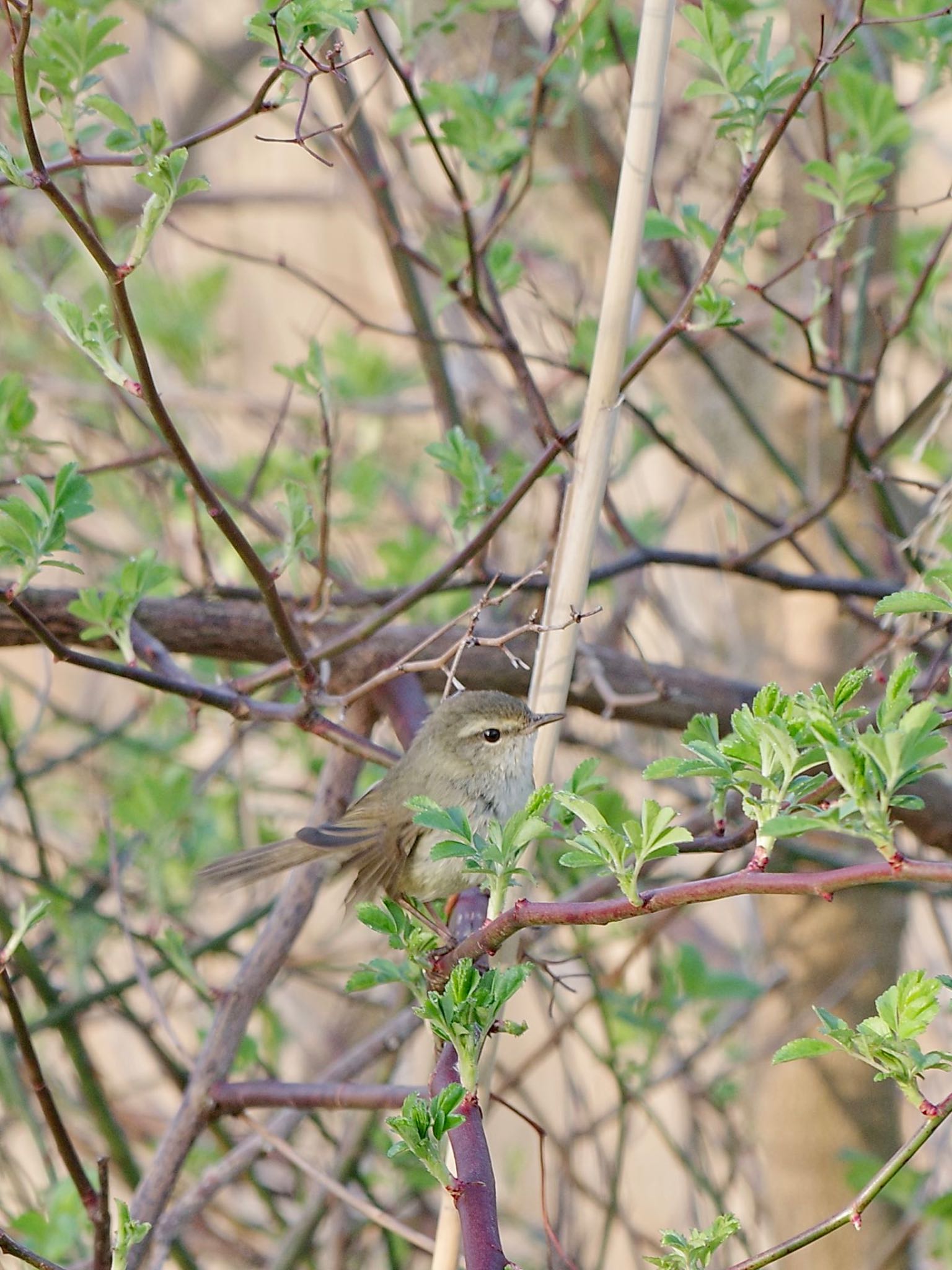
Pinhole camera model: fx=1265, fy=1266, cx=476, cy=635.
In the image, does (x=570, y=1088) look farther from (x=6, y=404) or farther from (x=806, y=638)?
(x=6, y=404)

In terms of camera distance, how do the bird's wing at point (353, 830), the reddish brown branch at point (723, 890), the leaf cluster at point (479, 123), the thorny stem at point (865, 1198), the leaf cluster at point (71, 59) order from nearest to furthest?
the reddish brown branch at point (723, 890) → the thorny stem at point (865, 1198) → the leaf cluster at point (71, 59) → the bird's wing at point (353, 830) → the leaf cluster at point (479, 123)

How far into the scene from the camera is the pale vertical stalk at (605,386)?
150cm

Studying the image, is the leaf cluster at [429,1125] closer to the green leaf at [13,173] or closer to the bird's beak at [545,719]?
the bird's beak at [545,719]

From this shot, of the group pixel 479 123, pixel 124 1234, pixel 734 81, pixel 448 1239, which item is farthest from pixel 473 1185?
pixel 479 123

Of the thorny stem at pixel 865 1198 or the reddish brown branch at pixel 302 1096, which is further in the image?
the reddish brown branch at pixel 302 1096

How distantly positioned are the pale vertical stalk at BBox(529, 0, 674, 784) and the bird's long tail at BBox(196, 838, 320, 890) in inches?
28.0

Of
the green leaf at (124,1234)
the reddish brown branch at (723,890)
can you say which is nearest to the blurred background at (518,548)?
the reddish brown branch at (723,890)

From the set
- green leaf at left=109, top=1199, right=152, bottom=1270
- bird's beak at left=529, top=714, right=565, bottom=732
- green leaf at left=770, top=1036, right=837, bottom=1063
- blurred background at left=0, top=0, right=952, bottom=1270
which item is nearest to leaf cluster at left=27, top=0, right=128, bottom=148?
blurred background at left=0, top=0, right=952, bottom=1270

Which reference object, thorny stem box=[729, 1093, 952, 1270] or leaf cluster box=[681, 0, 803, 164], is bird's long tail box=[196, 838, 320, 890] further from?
leaf cluster box=[681, 0, 803, 164]

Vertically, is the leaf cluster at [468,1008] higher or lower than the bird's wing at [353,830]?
lower

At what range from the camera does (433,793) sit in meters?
2.20

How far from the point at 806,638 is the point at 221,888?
1903 millimetres

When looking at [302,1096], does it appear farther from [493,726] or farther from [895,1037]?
[895,1037]

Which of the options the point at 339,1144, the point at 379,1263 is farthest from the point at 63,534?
the point at 379,1263
